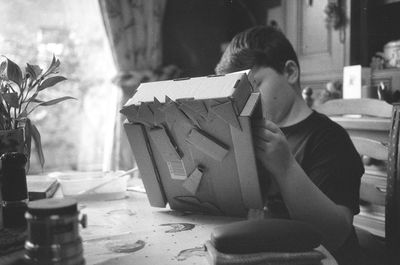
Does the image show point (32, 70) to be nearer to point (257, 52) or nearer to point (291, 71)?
point (257, 52)

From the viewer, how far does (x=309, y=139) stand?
1257 mm

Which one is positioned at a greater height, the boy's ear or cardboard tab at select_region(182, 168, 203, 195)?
the boy's ear

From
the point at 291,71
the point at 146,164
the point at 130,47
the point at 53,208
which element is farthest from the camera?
the point at 130,47

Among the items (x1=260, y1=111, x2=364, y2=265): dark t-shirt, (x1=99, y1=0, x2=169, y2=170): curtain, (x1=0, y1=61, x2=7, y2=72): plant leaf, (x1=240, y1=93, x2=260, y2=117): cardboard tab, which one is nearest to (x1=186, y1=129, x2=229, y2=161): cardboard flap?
(x1=240, y1=93, x2=260, y2=117): cardboard tab

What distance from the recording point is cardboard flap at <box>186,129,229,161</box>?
3.02 ft

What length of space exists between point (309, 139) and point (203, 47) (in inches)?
78.3

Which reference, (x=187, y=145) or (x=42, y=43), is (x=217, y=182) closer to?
(x=187, y=145)

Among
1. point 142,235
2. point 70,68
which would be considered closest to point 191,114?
point 142,235

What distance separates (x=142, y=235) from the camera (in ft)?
2.89

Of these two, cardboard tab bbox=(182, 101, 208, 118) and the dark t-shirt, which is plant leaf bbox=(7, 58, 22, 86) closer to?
cardboard tab bbox=(182, 101, 208, 118)

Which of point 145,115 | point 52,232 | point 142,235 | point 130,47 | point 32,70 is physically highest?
point 130,47

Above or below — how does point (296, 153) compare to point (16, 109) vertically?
below

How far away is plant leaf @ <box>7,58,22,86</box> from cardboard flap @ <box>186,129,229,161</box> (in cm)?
37

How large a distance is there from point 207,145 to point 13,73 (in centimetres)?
43
